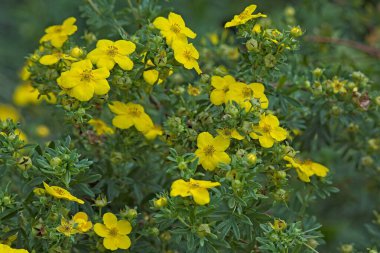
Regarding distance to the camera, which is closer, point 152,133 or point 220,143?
point 220,143

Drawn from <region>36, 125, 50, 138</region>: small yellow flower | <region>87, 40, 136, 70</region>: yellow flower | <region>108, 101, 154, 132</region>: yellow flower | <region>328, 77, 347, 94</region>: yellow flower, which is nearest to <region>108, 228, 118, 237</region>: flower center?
<region>108, 101, 154, 132</region>: yellow flower

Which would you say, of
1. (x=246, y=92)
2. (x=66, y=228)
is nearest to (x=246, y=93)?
(x=246, y=92)

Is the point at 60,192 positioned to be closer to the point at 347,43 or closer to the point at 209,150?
the point at 209,150

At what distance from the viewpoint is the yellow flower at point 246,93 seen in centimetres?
215

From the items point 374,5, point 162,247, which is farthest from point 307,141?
point 374,5

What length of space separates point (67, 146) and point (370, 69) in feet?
5.15

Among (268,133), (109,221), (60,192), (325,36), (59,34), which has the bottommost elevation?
(325,36)

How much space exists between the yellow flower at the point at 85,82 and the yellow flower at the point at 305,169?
0.60 meters

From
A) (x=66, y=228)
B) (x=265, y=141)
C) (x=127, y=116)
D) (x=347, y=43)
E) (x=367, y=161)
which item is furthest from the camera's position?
(x=347, y=43)

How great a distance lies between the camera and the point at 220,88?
2.20 m

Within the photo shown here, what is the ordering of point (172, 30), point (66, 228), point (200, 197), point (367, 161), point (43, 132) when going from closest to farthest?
point (200, 197), point (66, 228), point (172, 30), point (367, 161), point (43, 132)

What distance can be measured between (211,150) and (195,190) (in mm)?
187

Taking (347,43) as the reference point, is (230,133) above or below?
above

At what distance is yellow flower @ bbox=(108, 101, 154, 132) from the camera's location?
2.29m
